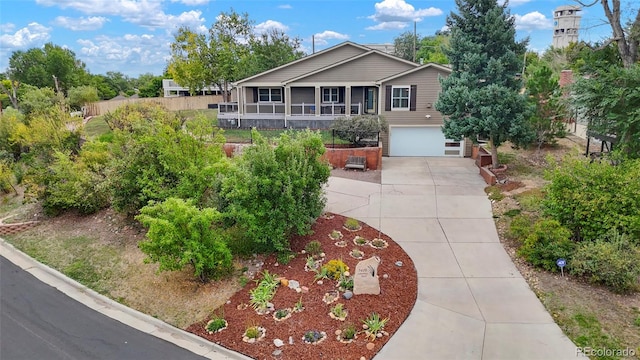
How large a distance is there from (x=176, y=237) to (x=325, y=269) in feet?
10.9

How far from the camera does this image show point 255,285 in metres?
9.42

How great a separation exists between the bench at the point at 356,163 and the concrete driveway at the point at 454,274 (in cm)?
145

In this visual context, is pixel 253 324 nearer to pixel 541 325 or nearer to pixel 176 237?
pixel 176 237

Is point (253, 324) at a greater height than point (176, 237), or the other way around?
point (176, 237)

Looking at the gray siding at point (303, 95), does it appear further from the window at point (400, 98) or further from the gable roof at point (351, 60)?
the window at point (400, 98)

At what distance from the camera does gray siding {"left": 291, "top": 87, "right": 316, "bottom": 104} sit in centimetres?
2686

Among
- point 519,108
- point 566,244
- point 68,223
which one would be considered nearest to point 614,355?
point 566,244

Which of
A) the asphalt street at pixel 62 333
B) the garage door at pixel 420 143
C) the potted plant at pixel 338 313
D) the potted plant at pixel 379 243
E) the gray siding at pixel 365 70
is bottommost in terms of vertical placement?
the asphalt street at pixel 62 333

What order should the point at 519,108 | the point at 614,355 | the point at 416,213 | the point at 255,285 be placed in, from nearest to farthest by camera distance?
1. the point at 614,355
2. the point at 255,285
3. the point at 416,213
4. the point at 519,108

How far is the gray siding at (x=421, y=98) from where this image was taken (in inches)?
832

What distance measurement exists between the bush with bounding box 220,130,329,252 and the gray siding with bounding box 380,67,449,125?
465 inches

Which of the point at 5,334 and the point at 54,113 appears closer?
the point at 5,334

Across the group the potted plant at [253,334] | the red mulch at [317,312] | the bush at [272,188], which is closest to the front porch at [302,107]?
the bush at [272,188]

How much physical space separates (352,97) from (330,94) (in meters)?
1.41
